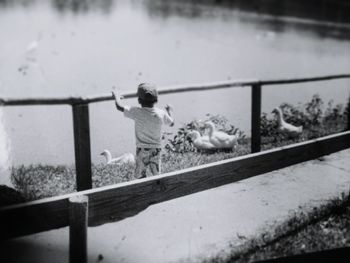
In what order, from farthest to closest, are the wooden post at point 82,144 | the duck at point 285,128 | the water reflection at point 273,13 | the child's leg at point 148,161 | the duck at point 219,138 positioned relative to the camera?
1. the water reflection at point 273,13
2. the duck at point 285,128
3. the duck at point 219,138
4. the child's leg at point 148,161
5. the wooden post at point 82,144

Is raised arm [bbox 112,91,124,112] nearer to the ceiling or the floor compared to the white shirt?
nearer to the ceiling

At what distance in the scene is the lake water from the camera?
7.97 m

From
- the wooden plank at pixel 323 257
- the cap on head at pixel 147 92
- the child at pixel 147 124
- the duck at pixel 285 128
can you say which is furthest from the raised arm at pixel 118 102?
the duck at pixel 285 128

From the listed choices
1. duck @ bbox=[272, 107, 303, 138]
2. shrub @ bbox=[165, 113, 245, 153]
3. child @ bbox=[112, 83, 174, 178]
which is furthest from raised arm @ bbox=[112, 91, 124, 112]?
duck @ bbox=[272, 107, 303, 138]

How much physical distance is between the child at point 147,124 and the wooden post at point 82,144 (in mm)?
317

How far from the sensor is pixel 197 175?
14.3 feet

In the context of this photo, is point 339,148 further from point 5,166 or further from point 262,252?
point 5,166

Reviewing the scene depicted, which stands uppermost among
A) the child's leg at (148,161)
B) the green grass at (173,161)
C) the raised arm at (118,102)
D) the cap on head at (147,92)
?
the cap on head at (147,92)

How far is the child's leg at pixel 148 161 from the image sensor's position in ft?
16.1

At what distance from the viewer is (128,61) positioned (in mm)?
15383

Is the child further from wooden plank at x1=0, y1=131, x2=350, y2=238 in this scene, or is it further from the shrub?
the shrub

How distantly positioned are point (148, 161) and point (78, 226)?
172 centimetres

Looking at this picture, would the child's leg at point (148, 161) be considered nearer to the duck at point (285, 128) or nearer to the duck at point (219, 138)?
the duck at point (219, 138)

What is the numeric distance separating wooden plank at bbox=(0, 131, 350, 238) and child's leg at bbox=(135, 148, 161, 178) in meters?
0.67
